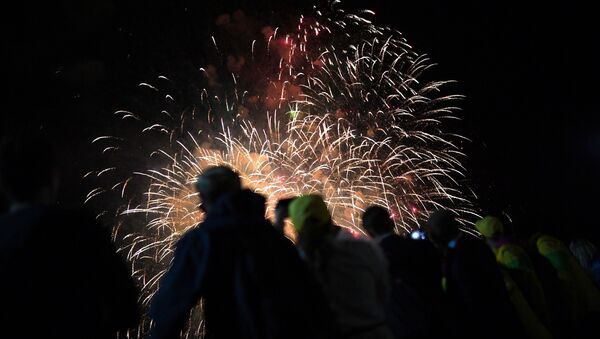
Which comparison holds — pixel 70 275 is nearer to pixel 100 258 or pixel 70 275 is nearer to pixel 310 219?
pixel 100 258

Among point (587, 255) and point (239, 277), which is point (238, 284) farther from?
point (587, 255)

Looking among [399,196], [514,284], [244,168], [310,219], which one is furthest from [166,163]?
[310,219]

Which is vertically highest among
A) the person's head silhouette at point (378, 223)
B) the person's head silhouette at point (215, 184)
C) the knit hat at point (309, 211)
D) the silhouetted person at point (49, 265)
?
the person's head silhouette at point (378, 223)

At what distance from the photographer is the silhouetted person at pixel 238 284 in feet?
10.8

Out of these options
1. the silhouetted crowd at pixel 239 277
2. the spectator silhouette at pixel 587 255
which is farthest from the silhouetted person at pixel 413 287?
the spectator silhouette at pixel 587 255

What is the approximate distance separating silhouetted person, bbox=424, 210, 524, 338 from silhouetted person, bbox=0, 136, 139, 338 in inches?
129

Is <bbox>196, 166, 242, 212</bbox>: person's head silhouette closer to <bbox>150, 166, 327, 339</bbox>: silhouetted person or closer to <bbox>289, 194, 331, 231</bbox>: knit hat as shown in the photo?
<bbox>150, 166, 327, 339</bbox>: silhouetted person

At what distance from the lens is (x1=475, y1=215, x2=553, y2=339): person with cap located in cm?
597

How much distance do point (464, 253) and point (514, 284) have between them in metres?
1.01

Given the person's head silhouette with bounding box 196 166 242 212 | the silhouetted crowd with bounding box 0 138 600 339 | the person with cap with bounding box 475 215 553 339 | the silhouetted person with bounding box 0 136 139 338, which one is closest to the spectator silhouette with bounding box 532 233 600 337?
the person with cap with bounding box 475 215 553 339

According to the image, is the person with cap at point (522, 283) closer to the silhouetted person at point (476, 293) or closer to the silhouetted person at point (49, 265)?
the silhouetted person at point (476, 293)

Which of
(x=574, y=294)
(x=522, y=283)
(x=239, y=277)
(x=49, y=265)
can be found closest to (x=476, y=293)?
(x=522, y=283)

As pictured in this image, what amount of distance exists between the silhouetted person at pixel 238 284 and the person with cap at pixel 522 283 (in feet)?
11.0

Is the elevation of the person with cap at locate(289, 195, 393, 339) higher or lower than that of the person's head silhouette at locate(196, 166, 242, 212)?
lower
